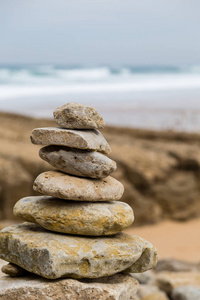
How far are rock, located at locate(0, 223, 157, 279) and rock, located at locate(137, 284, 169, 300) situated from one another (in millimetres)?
2698

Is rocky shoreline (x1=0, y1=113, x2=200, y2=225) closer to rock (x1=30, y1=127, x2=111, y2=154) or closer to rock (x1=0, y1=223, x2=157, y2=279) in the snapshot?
rock (x1=0, y1=223, x2=157, y2=279)

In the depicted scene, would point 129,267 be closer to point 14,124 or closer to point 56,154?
point 56,154

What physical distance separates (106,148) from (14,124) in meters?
9.32

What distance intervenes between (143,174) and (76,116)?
23.5 feet

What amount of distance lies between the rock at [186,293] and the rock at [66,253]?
2.80m

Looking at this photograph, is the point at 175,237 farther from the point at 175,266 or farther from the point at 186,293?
the point at 186,293

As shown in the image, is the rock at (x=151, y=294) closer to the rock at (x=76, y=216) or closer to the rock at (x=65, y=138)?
the rock at (x=76, y=216)

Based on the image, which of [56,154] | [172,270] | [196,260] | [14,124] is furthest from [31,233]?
[14,124]

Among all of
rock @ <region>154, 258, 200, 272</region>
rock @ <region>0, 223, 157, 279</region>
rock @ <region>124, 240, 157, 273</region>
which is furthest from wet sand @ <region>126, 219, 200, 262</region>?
rock @ <region>0, 223, 157, 279</region>

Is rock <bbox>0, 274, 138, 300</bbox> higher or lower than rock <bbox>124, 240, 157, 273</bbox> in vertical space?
lower

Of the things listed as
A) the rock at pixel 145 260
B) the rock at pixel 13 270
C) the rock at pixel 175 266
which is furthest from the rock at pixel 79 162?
the rock at pixel 175 266

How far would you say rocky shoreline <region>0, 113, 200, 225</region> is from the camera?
37.2ft

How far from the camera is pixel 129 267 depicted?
18.2 ft

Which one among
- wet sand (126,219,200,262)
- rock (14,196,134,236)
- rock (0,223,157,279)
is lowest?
wet sand (126,219,200,262)
